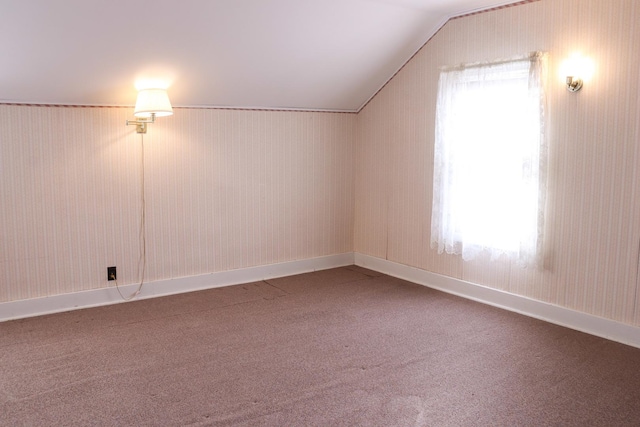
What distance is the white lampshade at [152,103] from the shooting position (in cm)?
389

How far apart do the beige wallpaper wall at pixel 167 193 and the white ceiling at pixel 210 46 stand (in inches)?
8.8

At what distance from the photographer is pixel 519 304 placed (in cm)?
402

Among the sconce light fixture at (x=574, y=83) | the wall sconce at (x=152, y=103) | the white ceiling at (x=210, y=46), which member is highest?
the white ceiling at (x=210, y=46)

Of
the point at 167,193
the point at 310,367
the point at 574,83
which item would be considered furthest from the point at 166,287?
the point at 574,83

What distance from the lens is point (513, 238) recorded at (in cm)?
399

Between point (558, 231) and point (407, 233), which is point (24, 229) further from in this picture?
point (558, 231)

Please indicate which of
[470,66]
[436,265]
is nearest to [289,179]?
[436,265]

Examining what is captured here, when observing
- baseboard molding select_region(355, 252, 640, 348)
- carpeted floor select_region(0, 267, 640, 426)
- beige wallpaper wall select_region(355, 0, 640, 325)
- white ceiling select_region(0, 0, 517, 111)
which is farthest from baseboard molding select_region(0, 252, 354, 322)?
white ceiling select_region(0, 0, 517, 111)

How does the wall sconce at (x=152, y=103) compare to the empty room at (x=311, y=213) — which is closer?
the empty room at (x=311, y=213)

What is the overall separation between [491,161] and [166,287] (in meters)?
2.72

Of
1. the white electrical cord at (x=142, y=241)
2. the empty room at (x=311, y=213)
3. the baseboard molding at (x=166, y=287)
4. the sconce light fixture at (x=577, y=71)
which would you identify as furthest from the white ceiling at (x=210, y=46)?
the baseboard molding at (x=166, y=287)

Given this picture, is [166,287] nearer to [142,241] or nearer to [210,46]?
[142,241]

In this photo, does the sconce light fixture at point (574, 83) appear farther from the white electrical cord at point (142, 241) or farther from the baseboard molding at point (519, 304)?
the white electrical cord at point (142, 241)

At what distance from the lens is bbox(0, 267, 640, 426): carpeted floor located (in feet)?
8.51
